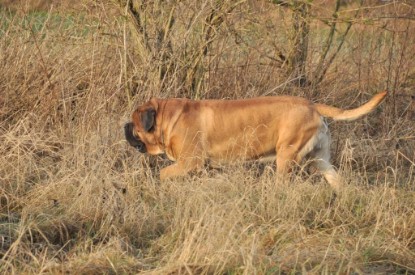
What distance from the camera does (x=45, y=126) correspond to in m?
8.08

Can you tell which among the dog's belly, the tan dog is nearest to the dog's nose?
the tan dog

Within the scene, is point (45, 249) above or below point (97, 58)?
below

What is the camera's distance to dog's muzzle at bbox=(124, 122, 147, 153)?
739 cm

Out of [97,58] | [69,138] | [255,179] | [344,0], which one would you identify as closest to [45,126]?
[69,138]

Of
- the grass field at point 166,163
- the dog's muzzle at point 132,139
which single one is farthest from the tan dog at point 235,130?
the grass field at point 166,163

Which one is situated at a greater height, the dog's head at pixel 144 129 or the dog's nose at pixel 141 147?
the dog's head at pixel 144 129

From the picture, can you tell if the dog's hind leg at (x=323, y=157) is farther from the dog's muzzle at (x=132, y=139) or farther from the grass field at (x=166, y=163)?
the dog's muzzle at (x=132, y=139)

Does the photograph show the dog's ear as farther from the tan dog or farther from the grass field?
the grass field

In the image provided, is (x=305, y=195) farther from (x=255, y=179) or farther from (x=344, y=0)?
(x=344, y=0)

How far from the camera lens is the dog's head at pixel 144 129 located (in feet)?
24.1

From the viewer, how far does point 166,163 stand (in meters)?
7.88

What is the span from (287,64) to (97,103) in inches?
98.8

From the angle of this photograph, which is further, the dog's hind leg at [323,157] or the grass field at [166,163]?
the dog's hind leg at [323,157]

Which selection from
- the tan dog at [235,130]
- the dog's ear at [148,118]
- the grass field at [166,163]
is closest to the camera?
the grass field at [166,163]
